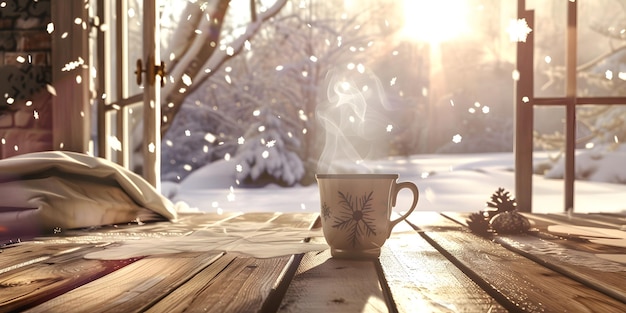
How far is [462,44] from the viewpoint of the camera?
893 cm

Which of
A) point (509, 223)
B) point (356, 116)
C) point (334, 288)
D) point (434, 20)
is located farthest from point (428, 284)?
point (356, 116)

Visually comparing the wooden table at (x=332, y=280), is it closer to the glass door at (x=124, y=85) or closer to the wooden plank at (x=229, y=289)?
the wooden plank at (x=229, y=289)

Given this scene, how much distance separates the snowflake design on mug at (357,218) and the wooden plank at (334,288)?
4cm

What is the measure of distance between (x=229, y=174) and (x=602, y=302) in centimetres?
660

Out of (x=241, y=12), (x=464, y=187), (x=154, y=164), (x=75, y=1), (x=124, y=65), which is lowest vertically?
(x=464, y=187)

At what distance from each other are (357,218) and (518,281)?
246mm

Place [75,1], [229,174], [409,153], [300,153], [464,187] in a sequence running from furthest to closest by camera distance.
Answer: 1. [409,153]
2. [300,153]
3. [229,174]
4. [464,187]
5. [75,1]

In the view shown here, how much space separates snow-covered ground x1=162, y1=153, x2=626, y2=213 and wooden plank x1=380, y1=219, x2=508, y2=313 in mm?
3960

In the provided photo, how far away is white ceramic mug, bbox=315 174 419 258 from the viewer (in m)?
0.86

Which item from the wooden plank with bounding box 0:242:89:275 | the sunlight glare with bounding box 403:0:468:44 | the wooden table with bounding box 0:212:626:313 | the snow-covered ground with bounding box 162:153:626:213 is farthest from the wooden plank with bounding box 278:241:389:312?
the sunlight glare with bounding box 403:0:468:44

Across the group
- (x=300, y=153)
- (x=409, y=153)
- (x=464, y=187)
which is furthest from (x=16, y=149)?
(x=409, y=153)

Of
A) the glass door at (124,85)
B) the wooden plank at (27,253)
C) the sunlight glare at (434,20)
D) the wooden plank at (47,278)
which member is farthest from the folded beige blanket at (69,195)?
the sunlight glare at (434,20)

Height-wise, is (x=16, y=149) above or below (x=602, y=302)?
above

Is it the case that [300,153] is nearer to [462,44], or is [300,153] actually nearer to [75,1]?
[462,44]
